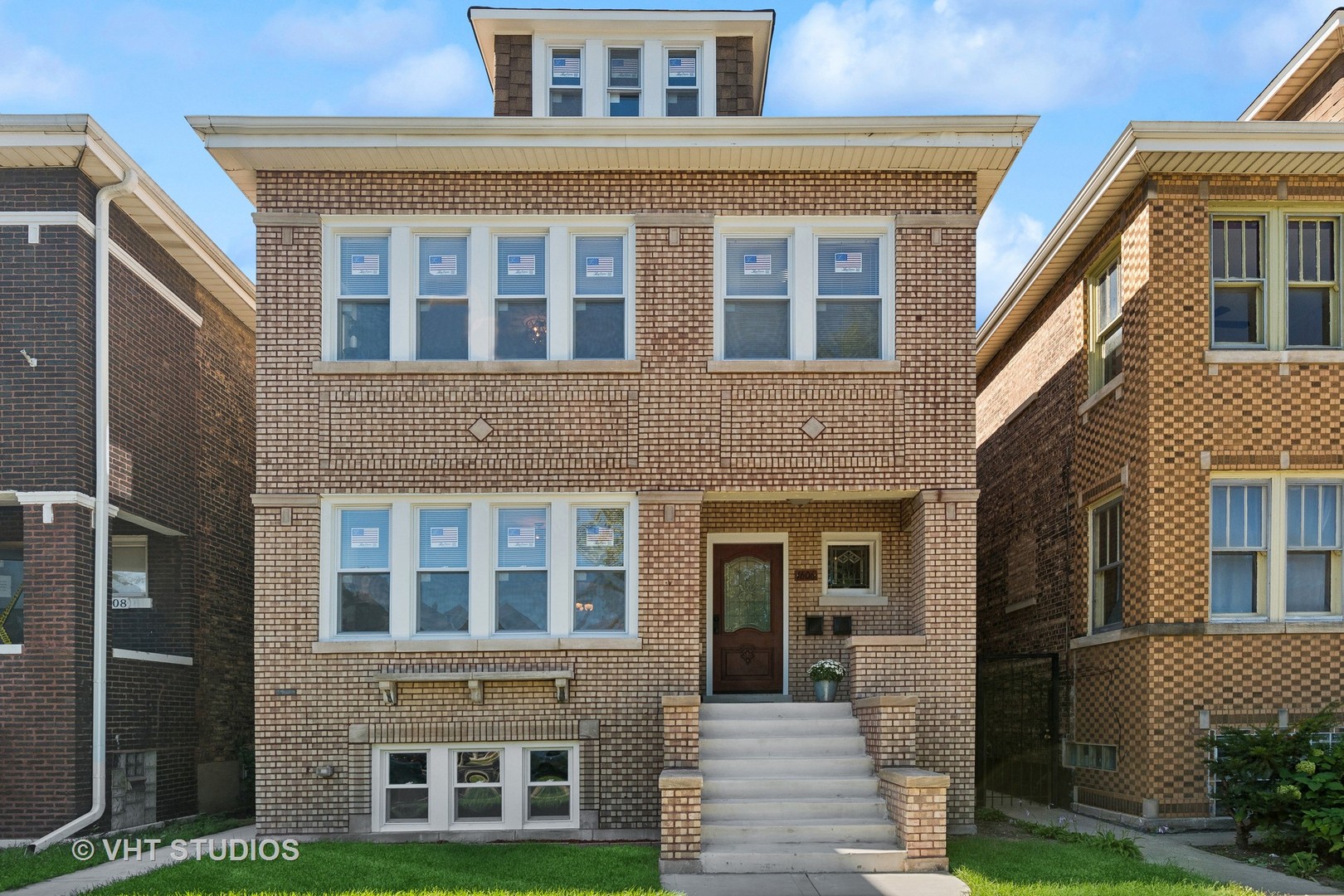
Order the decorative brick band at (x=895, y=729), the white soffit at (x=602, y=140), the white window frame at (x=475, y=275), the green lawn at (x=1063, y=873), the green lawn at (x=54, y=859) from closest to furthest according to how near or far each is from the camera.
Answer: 1. the green lawn at (x=1063, y=873)
2. the green lawn at (x=54, y=859)
3. the decorative brick band at (x=895, y=729)
4. the white soffit at (x=602, y=140)
5. the white window frame at (x=475, y=275)

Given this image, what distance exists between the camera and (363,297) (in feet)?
44.5

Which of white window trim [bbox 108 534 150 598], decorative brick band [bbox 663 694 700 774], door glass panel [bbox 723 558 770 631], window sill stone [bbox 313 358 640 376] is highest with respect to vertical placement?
window sill stone [bbox 313 358 640 376]

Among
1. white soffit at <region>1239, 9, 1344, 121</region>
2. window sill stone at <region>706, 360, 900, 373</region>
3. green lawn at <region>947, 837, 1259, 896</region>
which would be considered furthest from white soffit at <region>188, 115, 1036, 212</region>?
green lawn at <region>947, 837, 1259, 896</region>

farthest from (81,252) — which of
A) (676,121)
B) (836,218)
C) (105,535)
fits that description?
(836,218)

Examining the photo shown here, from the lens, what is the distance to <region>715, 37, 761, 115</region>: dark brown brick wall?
15117 millimetres

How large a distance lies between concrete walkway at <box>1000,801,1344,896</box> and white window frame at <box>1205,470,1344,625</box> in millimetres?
2334

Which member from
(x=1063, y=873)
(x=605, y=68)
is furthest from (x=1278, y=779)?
(x=605, y=68)

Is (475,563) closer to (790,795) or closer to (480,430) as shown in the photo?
(480,430)

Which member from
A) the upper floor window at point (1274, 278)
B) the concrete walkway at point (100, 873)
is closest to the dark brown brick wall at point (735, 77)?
the upper floor window at point (1274, 278)

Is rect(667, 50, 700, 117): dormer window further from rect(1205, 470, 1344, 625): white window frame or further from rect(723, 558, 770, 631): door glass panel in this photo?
rect(1205, 470, 1344, 625): white window frame

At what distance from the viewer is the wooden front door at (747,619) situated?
1497 centimetres

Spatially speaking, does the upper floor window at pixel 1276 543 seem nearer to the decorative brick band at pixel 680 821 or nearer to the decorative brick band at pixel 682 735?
the decorative brick band at pixel 682 735

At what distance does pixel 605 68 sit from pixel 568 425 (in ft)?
15.1

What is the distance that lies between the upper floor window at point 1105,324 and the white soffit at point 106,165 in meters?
11.4
